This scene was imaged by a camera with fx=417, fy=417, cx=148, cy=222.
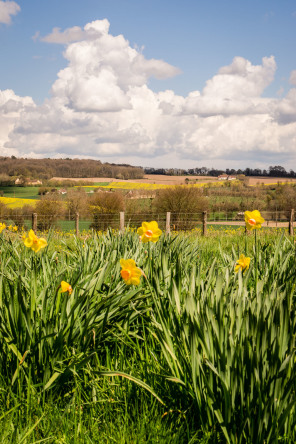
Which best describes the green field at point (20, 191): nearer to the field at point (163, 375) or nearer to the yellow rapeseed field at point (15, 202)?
the yellow rapeseed field at point (15, 202)

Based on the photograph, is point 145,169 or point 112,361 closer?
point 112,361

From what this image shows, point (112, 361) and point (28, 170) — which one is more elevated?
point (28, 170)

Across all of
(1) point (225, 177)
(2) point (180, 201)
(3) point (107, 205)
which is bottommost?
(3) point (107, 205)

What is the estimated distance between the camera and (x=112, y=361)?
2.52m

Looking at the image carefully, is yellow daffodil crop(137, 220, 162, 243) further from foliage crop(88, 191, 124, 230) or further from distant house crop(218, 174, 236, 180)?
distant house crop(218, 174, 236, 180)

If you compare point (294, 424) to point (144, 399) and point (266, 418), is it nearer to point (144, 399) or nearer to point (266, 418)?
point (266, 418)

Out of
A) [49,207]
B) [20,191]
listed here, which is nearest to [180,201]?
[49,207]

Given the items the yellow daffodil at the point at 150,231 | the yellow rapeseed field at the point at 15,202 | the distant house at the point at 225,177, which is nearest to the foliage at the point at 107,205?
the yellow rapeseed field at the point at 15,202

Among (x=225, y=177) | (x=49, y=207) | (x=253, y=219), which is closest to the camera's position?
(x=253, y=219)

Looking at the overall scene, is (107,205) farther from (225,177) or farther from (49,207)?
(225,177)

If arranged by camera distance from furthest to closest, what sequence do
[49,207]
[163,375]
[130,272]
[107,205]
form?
[49,207]
[107,205]
[130,272]
[163,375]

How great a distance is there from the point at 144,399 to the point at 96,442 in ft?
1.11

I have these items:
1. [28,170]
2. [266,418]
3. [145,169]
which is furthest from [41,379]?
[145,169]

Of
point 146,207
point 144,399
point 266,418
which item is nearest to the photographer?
point 266,418
